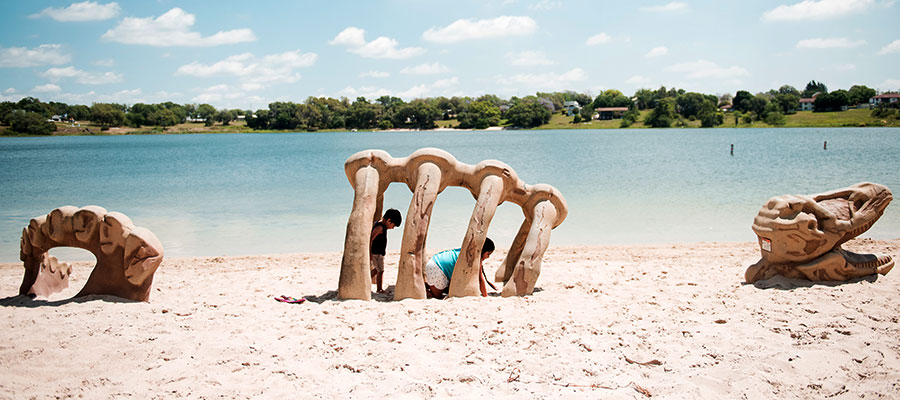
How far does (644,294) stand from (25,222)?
1709 centimetres

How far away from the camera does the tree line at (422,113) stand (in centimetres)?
9250

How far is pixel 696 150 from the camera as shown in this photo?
45250mm

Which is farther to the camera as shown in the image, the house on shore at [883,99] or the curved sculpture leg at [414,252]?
the house on shore at [883,99]

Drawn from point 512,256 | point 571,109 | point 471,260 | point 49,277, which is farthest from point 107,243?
point 571,109

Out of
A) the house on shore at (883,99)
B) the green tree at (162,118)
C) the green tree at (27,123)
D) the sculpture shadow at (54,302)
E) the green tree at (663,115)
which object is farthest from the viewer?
the green tree at (162,118)

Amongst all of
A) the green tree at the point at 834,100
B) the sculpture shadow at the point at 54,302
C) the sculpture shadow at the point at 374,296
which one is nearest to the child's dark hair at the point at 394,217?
the sculpture shadow at the point at 374,296

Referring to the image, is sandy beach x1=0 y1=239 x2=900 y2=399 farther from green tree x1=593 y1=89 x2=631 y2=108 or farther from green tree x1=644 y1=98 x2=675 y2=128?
green tree x1=593 y1=89 x2=631 y2=108

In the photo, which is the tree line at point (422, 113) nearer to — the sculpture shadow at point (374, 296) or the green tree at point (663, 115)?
the green tree at point (663, 115)

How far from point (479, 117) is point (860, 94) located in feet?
215

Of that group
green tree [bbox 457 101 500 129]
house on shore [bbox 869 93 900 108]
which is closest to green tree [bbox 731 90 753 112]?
house on shore [bbox 869 93 900 108]

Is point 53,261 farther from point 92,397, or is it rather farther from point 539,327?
point 539,327

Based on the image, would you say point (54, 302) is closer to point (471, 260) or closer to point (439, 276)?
point (439, 276)

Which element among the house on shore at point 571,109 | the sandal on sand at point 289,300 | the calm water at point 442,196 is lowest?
the calm water at point 442,196

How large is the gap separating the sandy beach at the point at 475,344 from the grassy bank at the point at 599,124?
87.5 m
